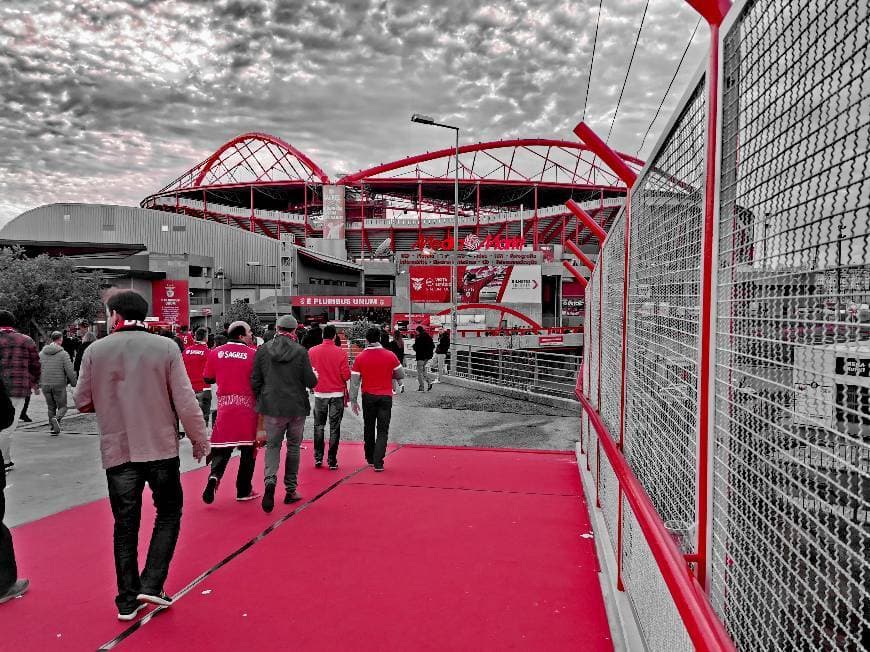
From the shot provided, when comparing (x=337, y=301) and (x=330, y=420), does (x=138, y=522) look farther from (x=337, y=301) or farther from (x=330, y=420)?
(x=337, y=301)

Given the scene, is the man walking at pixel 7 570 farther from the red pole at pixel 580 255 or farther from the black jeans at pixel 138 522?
the red pole at pixel 580 255

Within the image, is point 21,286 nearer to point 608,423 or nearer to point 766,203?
point 608,423

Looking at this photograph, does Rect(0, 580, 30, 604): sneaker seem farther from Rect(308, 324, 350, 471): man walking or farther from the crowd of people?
Rect(308, 324, 350, 471): man walking

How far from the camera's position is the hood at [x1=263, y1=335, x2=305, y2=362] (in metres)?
5.43

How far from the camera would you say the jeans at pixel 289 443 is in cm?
541

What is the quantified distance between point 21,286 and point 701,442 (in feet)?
95.8

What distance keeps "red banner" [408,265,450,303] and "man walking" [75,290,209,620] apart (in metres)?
24.6

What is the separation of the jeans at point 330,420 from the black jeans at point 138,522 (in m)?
3.27

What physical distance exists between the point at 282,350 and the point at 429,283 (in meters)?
23.2

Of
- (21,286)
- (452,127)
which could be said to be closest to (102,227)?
(21,286)

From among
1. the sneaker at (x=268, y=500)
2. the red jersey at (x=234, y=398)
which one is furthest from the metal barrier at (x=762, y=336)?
the red jersey at (x=234, y=398)

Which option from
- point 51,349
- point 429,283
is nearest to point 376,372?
point 51,349

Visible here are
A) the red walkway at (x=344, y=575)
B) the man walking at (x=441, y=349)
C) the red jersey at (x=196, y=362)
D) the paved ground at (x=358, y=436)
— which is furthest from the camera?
the man walking at (x=441, y=349)

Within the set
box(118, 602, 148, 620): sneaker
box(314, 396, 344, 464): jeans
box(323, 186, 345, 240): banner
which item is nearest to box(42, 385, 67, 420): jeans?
box(314, 396, 344, 464): jeans
